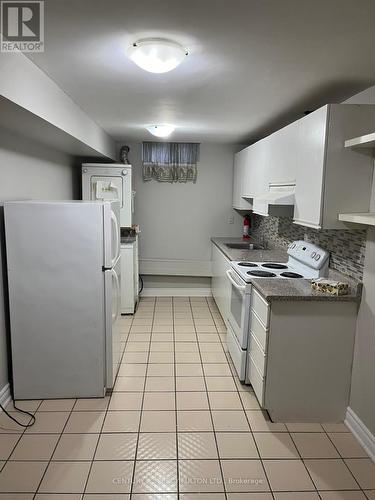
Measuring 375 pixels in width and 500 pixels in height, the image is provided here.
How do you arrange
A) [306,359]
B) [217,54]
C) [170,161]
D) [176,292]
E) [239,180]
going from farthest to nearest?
[176,292] → [170,161] → [239,180] → [306,359] → [217,54]

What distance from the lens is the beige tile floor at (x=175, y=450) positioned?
1.83m

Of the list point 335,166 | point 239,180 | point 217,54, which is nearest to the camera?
point 217,54

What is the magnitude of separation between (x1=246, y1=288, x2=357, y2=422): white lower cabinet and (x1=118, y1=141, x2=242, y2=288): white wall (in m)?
2.88

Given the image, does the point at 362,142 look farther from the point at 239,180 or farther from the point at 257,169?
the point at 239,180

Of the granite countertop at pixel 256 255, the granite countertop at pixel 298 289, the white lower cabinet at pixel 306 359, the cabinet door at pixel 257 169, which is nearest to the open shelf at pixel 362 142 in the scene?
the granite countertop at pixel 298 289

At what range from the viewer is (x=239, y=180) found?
462 centimetres

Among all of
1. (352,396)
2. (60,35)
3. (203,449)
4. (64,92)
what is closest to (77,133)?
(64,92)

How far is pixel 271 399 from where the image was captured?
93.3 inches

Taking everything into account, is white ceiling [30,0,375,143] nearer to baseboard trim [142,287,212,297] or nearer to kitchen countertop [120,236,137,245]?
kitchen countertop [120,236,137,245]

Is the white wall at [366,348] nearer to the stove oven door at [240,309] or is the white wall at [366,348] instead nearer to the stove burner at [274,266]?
the stove oven door at [240,309]

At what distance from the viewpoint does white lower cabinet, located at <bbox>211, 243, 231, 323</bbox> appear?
3.74 meters

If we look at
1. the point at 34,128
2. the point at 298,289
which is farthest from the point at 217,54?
the point at 298,289

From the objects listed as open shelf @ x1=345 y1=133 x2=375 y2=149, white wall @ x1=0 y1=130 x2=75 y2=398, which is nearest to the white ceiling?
open shelf @ x1=345 y1=133 x2=375 y2=149

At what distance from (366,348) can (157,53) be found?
2025 mm
